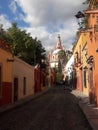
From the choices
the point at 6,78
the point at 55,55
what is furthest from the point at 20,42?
the point at 55,55

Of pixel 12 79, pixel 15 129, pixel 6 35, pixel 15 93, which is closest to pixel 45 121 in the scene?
pixel 15 129

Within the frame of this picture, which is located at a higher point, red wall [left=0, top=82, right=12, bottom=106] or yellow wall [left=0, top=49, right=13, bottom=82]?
yellow wall [left=0, top=49, right=13, bottom=82]

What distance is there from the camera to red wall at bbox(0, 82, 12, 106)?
23.6 metres

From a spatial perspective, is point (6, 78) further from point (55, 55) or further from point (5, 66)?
point (55, 55)

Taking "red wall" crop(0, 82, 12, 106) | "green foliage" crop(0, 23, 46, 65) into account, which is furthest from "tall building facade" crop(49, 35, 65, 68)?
"red wall" crop(0, 82, 12, 106)

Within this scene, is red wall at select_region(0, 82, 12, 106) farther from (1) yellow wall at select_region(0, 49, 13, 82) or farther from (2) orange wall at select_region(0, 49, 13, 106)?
(1) yellow wall at select_region(0, 49, 13, 82)

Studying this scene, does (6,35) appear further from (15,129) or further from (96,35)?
(15,129)

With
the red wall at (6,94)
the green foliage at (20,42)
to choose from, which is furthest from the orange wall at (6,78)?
the green foliage at (20,42)

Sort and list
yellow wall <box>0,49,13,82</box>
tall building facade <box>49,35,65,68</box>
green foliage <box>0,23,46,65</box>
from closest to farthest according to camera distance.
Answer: yellow wall <box>0,49,13,82</box> → green foliage <box>0,23,46,65</box> → tall building facade <box>49,35,65,68</box>

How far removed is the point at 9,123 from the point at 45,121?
160cm

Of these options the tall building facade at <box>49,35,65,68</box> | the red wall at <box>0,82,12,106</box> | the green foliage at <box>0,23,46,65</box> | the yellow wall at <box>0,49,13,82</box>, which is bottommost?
the red wall at <box>0,82,12,106</box>

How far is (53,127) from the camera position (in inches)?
508

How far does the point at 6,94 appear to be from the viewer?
2469 cm

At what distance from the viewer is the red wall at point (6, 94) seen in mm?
23634
